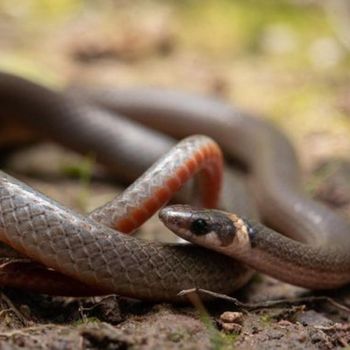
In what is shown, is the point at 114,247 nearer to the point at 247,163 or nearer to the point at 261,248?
the point at 261,248

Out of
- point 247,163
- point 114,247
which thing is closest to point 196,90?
point 247,163

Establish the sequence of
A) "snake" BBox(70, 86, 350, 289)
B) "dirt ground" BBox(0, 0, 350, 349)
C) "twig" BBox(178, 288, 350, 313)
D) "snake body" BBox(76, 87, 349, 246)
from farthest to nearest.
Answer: "snake body" BBox(76, 87, 349, 246) < "snake" BBox(70, 86, 350, 289) < "twig" BBox(178, 288, 350, 313) < "dirt ground" BBox(0, 0, 350, 349)

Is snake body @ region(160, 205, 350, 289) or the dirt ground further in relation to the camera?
snake body @ region(160, 205, 350, 289)

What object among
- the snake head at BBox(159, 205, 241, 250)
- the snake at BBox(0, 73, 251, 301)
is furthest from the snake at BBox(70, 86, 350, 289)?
the snake at BBox(0, 73, 251, 301)

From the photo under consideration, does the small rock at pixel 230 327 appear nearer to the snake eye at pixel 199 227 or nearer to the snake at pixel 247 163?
the snake at pixel 247 163

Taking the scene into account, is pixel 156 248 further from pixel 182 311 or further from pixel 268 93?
pixel 268 93

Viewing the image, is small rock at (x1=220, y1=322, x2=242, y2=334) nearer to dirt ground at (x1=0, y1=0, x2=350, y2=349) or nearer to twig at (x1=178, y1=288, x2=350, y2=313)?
dirt ground at (x1=0, y1=0, x2=350, y2=349)

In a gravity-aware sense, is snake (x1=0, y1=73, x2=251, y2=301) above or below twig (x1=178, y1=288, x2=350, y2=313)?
above
